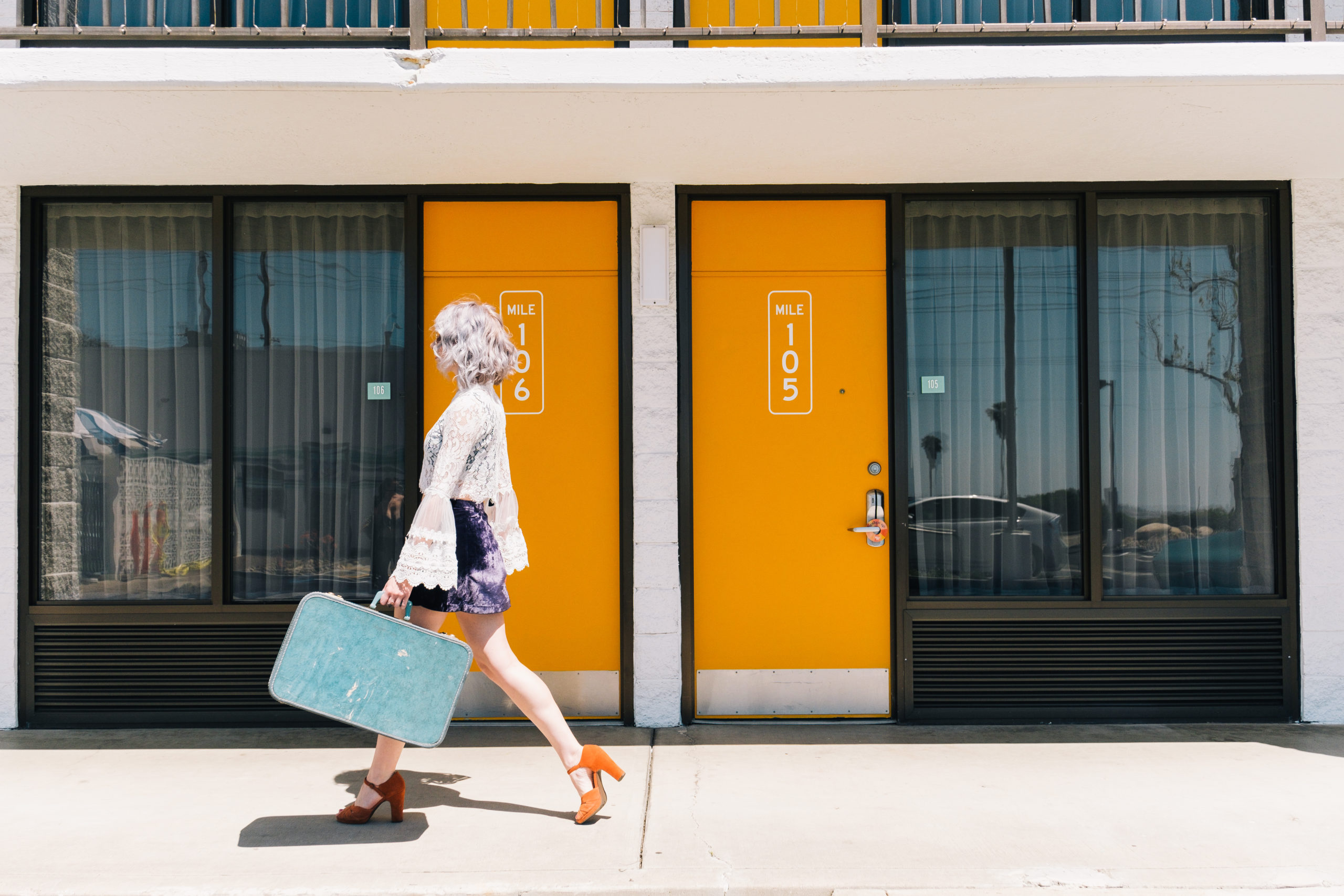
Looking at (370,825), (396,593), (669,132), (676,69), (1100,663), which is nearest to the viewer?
(396,593)

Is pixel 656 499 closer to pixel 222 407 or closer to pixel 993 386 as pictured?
pixel 993 386

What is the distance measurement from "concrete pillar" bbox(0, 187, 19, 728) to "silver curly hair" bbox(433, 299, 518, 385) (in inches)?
114

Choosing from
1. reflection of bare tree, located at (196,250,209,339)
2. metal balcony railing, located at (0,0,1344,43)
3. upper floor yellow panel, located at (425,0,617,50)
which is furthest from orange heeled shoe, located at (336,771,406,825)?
upper floor yellow panel, located at (425,0,617,50)

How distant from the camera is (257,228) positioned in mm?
5148

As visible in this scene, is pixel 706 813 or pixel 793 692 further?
pixel 793 692

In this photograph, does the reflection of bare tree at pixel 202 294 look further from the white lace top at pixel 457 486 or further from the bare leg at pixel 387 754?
the bare leg at pixel 387 754

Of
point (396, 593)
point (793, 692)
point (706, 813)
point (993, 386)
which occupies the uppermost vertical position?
point (993, 386)

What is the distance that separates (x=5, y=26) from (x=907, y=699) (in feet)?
18.6

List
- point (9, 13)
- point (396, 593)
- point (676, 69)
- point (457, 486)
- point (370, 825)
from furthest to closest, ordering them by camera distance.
A: point (9, 13)
point (676, 69)
point (370, 825)
point (457, 486)
point (396, 593)

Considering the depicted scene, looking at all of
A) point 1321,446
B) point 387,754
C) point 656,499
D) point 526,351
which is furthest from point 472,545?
A: point 1321,446

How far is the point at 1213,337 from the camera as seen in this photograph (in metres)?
5.19

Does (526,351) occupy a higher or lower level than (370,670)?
higher

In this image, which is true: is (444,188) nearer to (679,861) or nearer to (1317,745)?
(679,861)

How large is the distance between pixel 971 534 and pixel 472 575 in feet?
9.63
